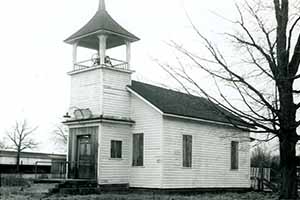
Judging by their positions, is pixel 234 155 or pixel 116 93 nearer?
pixel 116 93

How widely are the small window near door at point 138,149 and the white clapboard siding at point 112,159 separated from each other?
36 centimetres

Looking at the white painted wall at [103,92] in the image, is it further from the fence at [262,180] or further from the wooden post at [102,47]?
the fence at [262,180]

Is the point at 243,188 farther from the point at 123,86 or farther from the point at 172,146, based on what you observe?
the point at 123,86

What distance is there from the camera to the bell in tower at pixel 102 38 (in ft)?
84.1

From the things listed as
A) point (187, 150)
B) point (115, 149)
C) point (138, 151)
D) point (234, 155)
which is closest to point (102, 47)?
point (115, 149)

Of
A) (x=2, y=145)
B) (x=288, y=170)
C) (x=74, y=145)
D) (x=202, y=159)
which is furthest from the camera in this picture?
(x=2, y=145)

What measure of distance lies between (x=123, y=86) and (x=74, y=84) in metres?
2.89

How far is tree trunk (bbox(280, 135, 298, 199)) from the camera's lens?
12.0 m

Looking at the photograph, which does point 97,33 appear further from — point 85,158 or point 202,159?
point 202,159

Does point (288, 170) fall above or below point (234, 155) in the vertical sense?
above

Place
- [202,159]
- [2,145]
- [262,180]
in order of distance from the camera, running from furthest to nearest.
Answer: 1. [2,145]
2. [262,180]
3. [202,159]

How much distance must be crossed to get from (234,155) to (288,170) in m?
18.1

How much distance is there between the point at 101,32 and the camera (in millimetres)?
25516

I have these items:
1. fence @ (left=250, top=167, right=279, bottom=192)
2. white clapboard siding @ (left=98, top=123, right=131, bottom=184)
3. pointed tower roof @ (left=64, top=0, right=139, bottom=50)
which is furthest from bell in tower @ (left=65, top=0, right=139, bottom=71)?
fence @ (left=250, top=167, right=279, bottom=192)
